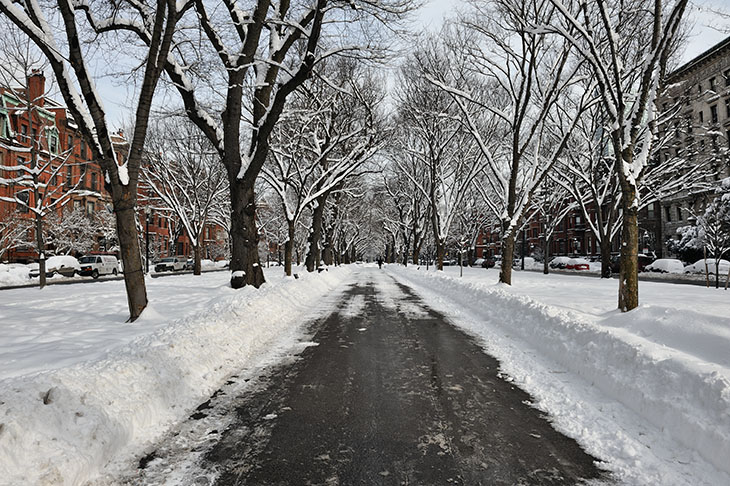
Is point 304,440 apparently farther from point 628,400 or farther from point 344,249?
point 344,249

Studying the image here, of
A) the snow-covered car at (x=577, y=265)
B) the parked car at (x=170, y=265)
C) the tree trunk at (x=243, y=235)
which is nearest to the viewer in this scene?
the tree trunk at (x=243, y=235)

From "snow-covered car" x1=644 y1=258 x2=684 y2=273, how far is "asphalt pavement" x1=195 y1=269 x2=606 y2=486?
32249 millimetres

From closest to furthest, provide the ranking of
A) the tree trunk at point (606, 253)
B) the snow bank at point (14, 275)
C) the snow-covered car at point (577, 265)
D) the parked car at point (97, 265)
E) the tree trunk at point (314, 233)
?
the tree trunk at point (606, 253), the tree trunk at point (314, 233), the snow bank at point (14, 275), the parked car at point (97, 265), the snow-covered car at point (577, 265)

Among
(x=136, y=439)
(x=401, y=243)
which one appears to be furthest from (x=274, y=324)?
(x=401, y=243)

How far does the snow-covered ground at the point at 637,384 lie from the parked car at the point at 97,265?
108 feet

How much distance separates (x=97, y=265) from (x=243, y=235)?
26353mm

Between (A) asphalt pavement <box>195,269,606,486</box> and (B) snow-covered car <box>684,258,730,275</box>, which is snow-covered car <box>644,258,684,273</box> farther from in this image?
(A) asphalt pavement <box>195,269,606,486</box>

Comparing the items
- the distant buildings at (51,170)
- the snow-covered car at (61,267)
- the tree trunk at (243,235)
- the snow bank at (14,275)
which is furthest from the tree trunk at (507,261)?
the snow-covered car at (61,267)

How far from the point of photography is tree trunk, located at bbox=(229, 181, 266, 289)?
1213 cm

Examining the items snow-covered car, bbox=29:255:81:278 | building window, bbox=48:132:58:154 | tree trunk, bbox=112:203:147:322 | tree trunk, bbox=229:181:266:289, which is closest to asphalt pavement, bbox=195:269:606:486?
tree trunk, bbox=112:203:147:322

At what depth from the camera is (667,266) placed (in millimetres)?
31594

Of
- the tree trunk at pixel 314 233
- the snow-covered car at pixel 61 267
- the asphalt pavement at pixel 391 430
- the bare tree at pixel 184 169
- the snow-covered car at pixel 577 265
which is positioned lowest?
the asphalt pavement at pixel 391 430

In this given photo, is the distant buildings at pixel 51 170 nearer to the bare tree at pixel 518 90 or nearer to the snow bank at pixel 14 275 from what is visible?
the snow bank at pixel 14 275

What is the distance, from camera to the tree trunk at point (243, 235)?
1213 cm
